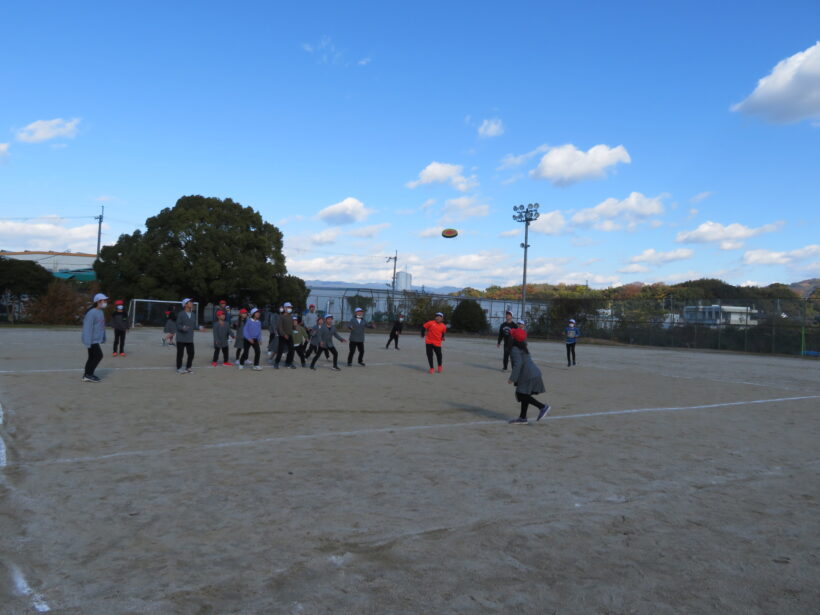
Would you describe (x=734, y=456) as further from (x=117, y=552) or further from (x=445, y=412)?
(x=117, y=552)

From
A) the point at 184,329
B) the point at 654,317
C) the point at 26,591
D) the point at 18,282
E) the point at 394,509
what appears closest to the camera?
the point at 26,591

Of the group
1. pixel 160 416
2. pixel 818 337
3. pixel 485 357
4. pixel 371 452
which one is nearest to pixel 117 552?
pixel 371 452

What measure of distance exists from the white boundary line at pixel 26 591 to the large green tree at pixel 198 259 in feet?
140

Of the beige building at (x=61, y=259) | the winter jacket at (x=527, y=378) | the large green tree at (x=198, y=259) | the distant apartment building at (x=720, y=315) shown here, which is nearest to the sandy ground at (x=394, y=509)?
the winter jacket at (x=527, y=378)

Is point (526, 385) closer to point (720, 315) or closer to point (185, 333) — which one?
point (185, 333)

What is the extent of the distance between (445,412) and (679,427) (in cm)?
352

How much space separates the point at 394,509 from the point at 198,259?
141 ft

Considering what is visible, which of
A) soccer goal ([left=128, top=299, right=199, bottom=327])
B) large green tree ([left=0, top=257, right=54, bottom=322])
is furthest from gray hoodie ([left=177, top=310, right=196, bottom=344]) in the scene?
large green tree ([left=0, top=257, right=54, bottom=322])

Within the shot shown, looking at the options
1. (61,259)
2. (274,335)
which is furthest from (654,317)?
(61,259)

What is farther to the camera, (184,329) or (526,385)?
(184,329)

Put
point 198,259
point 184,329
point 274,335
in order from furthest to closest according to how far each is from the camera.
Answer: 1. point 198,259
2. point 274,335
3. point 184,329

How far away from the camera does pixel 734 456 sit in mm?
7121

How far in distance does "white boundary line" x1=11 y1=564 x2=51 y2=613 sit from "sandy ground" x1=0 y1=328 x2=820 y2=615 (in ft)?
0.04

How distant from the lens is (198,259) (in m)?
44.6
